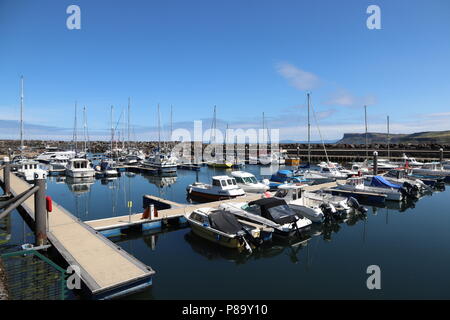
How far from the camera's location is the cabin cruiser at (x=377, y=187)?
26.8 metres

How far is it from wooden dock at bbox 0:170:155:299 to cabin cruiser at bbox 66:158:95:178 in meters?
30.7

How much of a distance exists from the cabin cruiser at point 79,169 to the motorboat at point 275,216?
33737 millimetres

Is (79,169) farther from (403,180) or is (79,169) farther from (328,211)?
(403,180)

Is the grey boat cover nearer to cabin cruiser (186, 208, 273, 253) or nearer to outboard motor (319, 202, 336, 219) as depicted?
cabin cruiser (186, 208, 273, 253)

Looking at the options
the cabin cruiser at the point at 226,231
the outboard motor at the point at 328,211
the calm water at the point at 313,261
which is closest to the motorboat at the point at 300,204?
the outboard motor at the point at 328,211

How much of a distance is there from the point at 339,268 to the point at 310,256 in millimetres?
1871

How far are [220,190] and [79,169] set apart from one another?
27.9 meters

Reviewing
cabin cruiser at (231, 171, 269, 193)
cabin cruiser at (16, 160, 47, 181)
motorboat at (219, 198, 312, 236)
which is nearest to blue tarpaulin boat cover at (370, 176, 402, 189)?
cabin cruiser at (231, 171, 269, 193)

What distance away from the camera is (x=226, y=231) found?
14969 millimetres

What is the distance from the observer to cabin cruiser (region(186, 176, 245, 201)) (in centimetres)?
2655

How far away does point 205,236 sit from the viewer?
53.6ft

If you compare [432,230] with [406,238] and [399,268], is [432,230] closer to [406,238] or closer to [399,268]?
[406,238]
